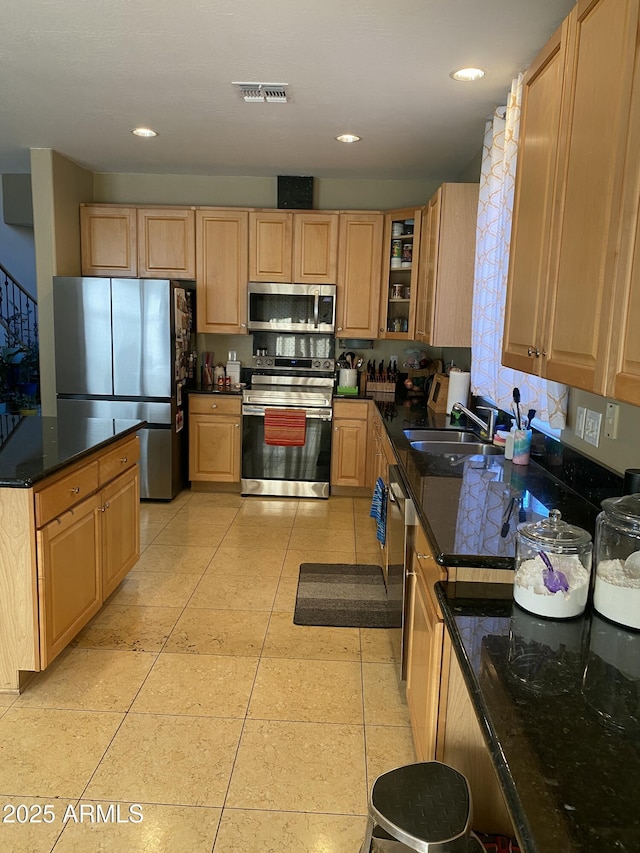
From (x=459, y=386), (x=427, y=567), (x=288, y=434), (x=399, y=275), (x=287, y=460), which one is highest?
(x=399, y=275)

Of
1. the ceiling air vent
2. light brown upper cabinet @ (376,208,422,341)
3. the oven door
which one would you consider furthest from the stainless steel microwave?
the ceiling air vent

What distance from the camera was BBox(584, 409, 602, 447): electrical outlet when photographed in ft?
7.02

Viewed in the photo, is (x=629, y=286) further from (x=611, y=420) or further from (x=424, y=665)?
(x=424, y=665)

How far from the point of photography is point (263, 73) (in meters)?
3.05

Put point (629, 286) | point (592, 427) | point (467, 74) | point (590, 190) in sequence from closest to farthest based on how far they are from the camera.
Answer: point (629, 286) → point (590, 190) → point (592, 427) → point (467, 74)

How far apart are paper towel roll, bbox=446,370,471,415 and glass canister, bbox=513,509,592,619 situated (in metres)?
2.57

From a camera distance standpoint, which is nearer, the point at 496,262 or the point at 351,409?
the point at 496,262

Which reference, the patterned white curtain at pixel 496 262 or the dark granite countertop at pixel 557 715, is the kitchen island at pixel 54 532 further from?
the patterned white curtain at pixel 496 262

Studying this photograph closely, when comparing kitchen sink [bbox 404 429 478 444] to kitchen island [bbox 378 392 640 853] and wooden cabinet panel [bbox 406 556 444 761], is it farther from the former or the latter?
wooden cabinet panel [bbox 406 556 444 761]

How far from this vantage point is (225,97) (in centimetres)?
338

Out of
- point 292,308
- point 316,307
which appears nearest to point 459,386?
point 316,307

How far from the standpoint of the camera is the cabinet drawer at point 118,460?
295 centimetres

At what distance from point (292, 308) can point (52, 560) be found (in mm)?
3321

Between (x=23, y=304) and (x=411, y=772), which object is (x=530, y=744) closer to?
(x=411, y=772)
